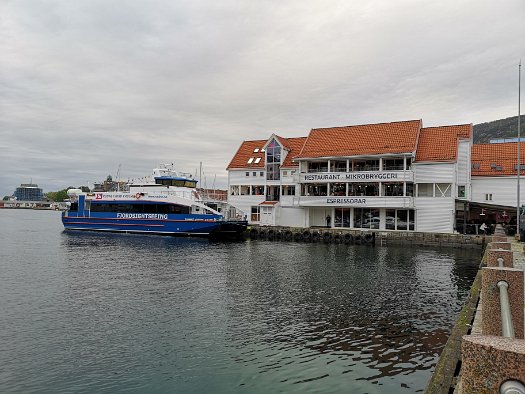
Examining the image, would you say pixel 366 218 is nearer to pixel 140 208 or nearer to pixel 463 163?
pixel 463 163

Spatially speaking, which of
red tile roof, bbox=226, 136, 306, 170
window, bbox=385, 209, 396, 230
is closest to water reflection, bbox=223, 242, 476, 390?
window, bbox=385, 209, 396, 230

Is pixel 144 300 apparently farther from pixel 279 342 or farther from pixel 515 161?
pixel 515 161

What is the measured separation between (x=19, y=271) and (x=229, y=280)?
1181 cm

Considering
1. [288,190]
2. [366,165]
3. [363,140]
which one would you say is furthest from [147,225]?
[363,140]

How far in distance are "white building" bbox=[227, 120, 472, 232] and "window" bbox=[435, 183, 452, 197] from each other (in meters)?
0.09

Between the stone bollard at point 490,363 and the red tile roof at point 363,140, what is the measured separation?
3999 centimetres

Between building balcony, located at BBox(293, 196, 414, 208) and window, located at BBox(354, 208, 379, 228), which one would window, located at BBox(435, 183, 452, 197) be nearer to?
building balcony, located at BBox(293, 196, 414, 208)

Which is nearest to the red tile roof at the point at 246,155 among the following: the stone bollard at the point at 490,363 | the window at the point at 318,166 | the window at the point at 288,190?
the window at the point at 288,190

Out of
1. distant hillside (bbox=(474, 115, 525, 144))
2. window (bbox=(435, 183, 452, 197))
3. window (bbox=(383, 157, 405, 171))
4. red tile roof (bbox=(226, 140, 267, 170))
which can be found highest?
distant hillside (bbox=(474, 115, 525, 144))

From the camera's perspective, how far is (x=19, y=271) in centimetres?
2241

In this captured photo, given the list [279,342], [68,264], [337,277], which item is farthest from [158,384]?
[68,264]

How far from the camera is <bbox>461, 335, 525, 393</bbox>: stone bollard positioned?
2.39 m

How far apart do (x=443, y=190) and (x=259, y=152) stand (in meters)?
22.7

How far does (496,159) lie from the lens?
4316cm
